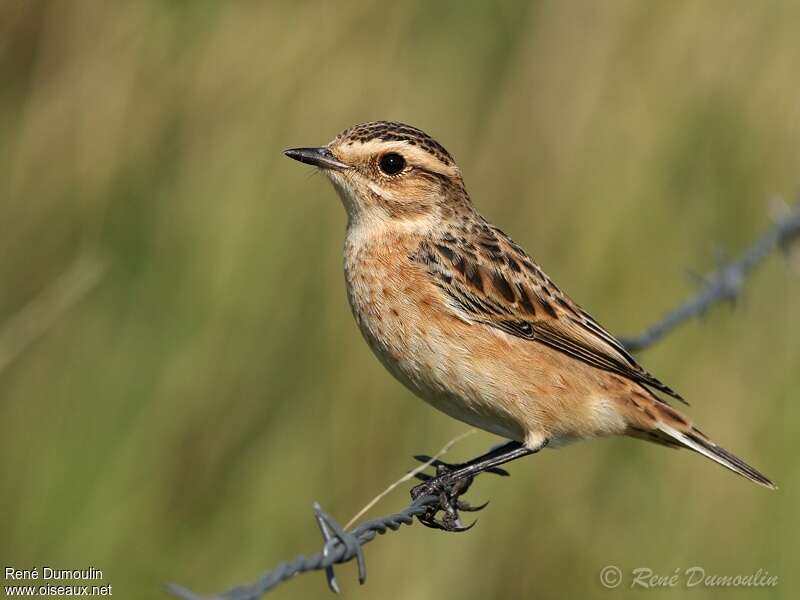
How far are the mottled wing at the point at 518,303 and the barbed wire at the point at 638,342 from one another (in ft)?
0.60

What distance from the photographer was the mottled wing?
A: 220 inches

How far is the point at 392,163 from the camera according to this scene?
5.98m

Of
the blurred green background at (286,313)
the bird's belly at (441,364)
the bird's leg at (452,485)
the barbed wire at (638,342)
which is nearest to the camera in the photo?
the barbed wire at (638,342)

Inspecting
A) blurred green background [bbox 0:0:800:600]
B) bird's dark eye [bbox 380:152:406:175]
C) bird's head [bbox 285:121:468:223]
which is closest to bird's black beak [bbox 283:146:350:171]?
bird's head [bbox 285:121:468:223]

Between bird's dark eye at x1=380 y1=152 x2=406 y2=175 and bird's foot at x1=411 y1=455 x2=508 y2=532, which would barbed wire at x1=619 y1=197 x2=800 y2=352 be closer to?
bird's foot at x1=411 y1=455 x2=508 y2=532

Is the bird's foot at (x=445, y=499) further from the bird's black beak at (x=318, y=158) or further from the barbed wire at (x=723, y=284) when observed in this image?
the bird's black beak at (x=318, y=158)

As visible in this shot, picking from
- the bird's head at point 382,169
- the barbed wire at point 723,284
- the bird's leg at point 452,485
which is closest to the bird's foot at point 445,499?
the bird's leg at point 452,485

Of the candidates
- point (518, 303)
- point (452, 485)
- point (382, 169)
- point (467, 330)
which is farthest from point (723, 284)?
point (382, 169)

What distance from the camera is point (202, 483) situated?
6.84 meters

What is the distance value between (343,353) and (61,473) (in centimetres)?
169

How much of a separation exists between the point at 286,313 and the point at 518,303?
72.5 inches

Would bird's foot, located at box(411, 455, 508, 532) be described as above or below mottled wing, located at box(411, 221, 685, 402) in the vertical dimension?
below

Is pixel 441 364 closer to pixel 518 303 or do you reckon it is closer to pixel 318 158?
pixel 518 303

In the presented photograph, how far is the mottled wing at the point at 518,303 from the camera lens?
18.3 feet
